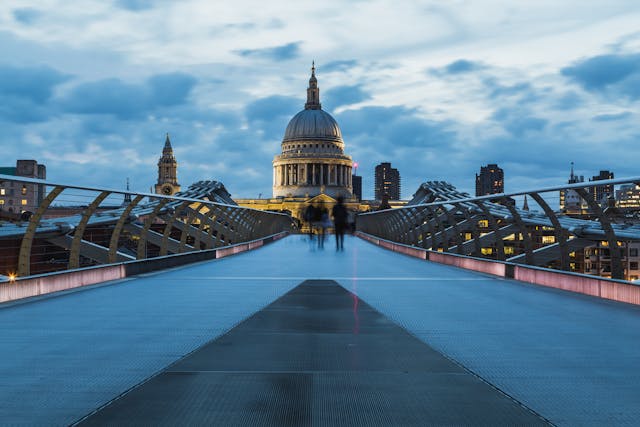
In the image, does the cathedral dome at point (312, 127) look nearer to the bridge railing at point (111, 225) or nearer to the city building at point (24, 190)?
the city building at point (24, 190)

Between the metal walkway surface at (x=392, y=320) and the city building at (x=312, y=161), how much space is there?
167281 mm

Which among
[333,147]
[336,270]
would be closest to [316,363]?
[336,270]

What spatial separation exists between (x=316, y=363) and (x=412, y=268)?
11665 mm

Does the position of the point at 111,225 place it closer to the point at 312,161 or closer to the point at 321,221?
the point at 321,221

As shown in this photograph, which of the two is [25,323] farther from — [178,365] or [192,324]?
[178,365]

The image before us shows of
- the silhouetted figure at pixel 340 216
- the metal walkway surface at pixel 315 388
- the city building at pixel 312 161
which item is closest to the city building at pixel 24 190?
the city building at pixel 312 161

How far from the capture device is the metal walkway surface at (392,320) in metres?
4.16

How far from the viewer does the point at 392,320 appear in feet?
24.3

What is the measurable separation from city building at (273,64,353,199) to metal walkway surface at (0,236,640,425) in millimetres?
167281

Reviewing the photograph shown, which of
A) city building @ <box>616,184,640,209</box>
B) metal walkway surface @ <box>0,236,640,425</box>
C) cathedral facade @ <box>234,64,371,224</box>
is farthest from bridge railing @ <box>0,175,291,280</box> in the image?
cathedral facade @ <box>234,64,371,224</box>

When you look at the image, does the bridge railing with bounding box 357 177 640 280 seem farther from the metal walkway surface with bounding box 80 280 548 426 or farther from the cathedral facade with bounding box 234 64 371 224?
the cathedral facade with bounding box 234 64 371 224

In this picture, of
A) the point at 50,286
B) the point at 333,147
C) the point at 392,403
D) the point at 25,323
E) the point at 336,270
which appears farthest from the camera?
the point at 333,147

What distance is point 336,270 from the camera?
15641mm

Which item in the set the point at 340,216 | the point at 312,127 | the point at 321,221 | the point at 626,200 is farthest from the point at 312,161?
the point at 626,200
